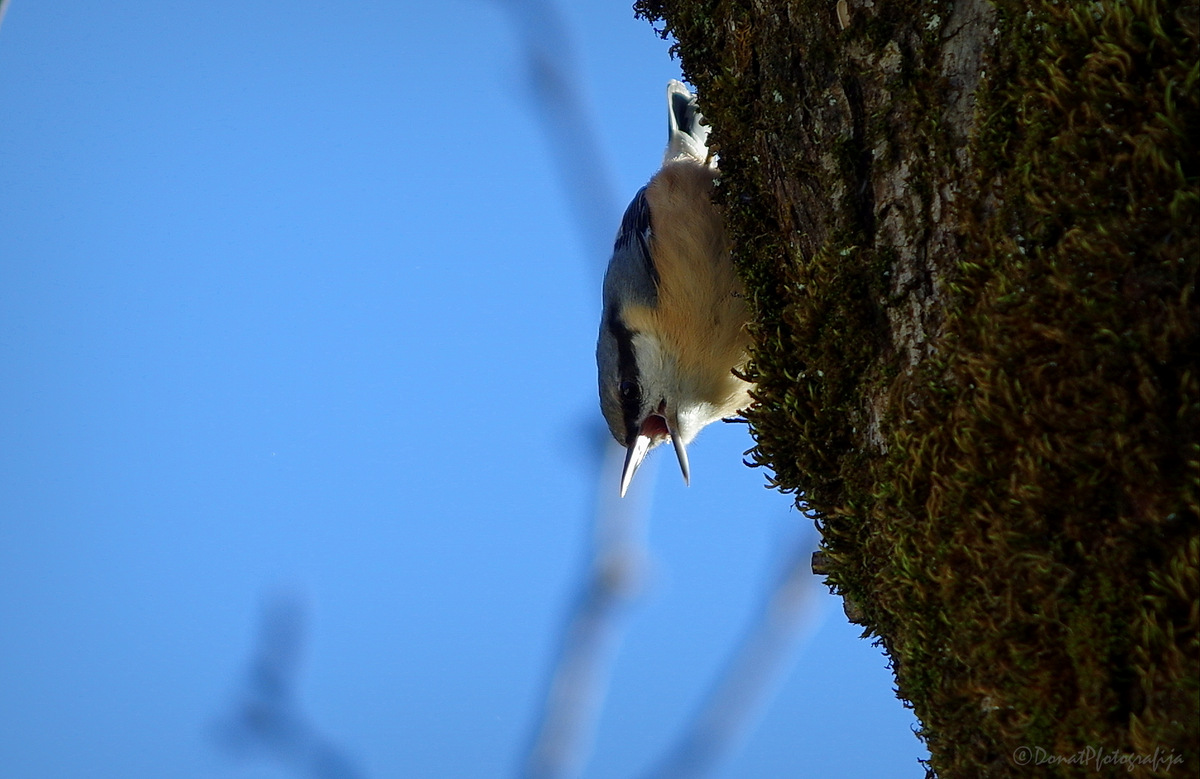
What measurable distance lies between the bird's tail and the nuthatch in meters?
0.04

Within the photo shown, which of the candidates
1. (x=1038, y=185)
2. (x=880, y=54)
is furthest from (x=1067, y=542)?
(x=880, y=54)

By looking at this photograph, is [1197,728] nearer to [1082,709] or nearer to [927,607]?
[1082,709]

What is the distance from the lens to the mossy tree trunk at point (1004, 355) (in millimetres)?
1040

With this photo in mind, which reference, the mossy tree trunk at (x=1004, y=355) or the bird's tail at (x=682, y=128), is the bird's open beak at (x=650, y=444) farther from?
the mossy tree trunk at (x=1004, y=355)

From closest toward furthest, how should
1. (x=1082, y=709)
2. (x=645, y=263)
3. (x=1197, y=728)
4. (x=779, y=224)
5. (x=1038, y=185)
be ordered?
(x=1197, y=728) → (x=1082, y=709) → (x=1038, y=185) → (x=779, y=224) → (x=645, y=263)

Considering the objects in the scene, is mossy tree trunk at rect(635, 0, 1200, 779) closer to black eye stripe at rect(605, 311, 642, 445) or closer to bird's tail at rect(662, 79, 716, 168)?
black eye stripe at rect(605, 311, 642, 445)

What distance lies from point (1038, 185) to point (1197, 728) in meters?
0.61

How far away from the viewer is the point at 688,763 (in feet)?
8.66

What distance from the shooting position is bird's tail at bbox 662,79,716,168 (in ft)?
11.1

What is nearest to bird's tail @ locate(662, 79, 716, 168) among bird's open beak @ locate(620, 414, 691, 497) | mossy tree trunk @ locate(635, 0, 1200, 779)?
bird's open beak @ locate(620, 414, 691, 497)

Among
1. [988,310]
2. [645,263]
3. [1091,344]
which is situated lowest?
[1091,344]

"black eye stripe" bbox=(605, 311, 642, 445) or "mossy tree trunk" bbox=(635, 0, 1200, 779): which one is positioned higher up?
"black eye stripe" bbox=(605, 311, 642, 445)

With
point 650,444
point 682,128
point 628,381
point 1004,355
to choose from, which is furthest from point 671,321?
point 1004,355

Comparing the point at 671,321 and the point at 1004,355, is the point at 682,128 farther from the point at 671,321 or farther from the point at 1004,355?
the point at 1004,355
